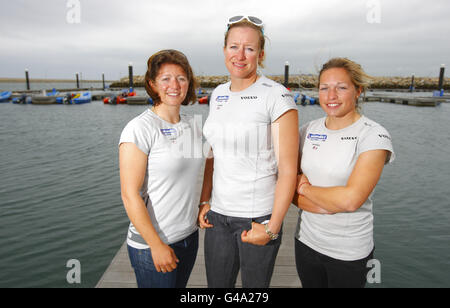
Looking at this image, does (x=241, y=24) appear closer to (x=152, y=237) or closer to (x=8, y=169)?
(x=152, y=237)

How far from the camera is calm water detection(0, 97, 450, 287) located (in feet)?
19.1

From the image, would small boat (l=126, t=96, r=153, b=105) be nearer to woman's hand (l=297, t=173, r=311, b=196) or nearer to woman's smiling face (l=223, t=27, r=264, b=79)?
woman's smiling face (l=223, t=27, r=264, b=79)

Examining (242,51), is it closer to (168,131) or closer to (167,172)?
(168,131)

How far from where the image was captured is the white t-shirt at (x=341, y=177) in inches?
76.3

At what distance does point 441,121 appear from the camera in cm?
2473

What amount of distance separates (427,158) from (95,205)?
14.3m

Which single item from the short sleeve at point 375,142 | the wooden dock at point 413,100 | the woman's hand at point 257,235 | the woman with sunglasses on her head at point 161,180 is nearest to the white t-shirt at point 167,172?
the woman with sunglasses on her head at point 161,180

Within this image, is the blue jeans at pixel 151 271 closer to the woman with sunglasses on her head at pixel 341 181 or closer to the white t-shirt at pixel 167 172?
the white t-shirt at pixel 167 172

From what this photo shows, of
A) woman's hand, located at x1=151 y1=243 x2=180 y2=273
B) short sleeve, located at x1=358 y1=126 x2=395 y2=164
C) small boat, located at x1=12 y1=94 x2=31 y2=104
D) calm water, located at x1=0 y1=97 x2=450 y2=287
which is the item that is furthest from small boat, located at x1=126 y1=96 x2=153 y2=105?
short sleeve, located at x1=358 y1=126 x2=395 y2=164

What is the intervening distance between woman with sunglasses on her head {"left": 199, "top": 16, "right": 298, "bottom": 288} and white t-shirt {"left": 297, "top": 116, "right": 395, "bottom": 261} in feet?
0.85

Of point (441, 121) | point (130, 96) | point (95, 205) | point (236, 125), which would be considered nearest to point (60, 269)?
point (95, 205)

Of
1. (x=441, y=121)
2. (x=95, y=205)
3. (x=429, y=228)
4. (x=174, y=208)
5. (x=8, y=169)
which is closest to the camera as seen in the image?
(x=174, y=208)

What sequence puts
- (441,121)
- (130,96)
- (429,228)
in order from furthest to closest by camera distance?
(130,96)
(441,121)
(429,228)
